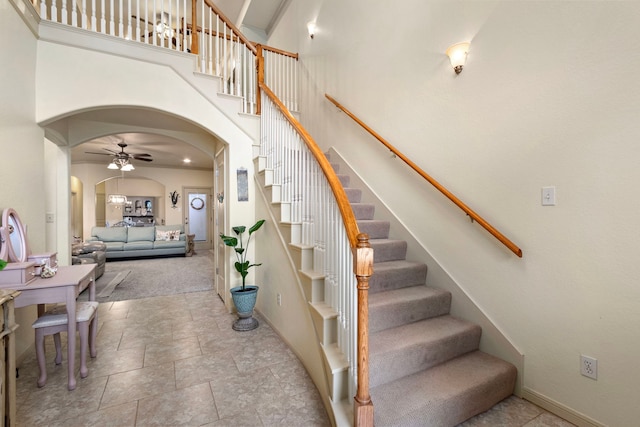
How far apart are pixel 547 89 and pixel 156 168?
34.1 feet

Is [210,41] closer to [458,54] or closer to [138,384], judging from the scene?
[458,54]

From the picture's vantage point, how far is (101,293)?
446cm

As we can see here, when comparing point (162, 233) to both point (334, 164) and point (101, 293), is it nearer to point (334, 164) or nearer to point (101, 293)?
point (101, 293)

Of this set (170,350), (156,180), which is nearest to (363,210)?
(170,350)

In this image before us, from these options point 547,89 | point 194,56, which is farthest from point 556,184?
point 194,56

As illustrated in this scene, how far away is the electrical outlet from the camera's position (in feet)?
5.29

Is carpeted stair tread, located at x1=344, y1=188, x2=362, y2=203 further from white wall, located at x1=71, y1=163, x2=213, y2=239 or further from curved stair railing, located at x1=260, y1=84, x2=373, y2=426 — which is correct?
→ white wall, located at x1=71, y1=163, x2=213, y2=239

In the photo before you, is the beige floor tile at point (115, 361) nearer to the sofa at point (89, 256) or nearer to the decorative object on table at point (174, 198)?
the sofa at point (89, 256)

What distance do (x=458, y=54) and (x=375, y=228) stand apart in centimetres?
167

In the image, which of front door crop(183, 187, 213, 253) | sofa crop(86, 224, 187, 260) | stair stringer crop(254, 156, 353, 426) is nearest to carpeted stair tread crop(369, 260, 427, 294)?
stair stringer crop(254, 156, 353, 426)

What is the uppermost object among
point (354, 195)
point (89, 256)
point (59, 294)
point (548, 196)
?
point (354, 195)

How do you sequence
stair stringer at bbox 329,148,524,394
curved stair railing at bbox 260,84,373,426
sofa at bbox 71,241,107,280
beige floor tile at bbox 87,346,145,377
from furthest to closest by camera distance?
sofa at bbox 71,241,107,280, beige floor tile at bbox 87,346,145,377, stair stringer at bbox 329,148,524,394, curved stair railing at bbox 260,84,373,426

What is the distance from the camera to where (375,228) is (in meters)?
2.91

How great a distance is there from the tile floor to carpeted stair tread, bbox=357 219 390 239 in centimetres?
137
